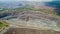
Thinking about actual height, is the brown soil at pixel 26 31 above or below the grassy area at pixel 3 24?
below

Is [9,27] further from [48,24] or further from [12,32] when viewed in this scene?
[48,24]

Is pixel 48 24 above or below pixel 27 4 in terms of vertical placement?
below

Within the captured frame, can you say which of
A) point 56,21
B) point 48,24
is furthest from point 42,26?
point 56,21

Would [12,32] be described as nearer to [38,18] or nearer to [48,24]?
[38,18]

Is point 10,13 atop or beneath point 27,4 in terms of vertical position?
beneath

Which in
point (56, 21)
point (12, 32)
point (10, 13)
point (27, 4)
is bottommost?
point (12, 32)

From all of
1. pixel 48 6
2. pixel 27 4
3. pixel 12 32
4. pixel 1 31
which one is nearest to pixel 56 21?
pixel 48 6

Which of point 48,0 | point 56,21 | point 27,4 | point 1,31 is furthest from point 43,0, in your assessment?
point 1,31

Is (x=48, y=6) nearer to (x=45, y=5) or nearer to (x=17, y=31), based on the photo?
(x=45, y=5)

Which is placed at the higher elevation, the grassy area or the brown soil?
the grassy area
